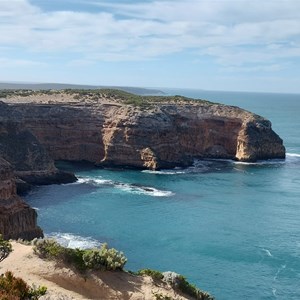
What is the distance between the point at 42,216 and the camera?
6588cm

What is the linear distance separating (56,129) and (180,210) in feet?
149

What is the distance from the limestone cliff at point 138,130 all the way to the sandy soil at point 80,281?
6828cm

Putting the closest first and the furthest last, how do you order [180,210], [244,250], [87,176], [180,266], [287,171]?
[180,266] → [244,250] → [180,210] → [87,176] → [287,171]

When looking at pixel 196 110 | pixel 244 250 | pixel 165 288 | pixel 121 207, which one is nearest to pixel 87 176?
pixel 121 207

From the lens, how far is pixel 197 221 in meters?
65.6

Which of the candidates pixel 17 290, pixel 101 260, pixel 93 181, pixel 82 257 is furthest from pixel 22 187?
pixel 17 290

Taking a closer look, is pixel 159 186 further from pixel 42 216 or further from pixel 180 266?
pixel 180 266

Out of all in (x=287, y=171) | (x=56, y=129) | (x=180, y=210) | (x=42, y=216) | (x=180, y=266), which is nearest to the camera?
(x=180, y=266)

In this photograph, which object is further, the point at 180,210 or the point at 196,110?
the point at 196,110

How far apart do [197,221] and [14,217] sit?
2433 cm

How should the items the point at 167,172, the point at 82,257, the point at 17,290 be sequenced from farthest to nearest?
the point at 167,172 → the point at 82,257 → the point at 17,290

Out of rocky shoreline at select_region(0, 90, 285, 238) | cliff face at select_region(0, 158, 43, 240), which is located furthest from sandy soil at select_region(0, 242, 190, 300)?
rocky shoreline at select_region(0, 90, 285, 238)

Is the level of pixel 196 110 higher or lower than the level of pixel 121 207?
higher

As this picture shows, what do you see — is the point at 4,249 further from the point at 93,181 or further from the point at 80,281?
the point at 93,181
